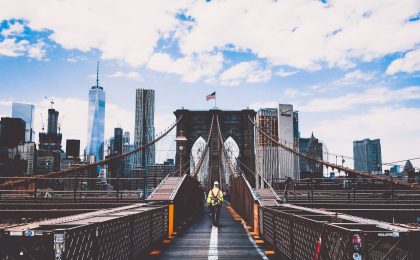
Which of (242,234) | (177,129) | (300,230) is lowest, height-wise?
(242,234)

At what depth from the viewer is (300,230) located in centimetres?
684

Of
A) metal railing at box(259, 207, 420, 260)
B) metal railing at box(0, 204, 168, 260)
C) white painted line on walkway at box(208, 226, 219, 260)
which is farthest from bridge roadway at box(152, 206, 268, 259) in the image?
metal railing at box(0, 204, 168, 260)

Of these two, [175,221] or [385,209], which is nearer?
[175,221]

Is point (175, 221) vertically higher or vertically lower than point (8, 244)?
lower

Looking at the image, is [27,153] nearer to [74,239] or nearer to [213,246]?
[213,246]

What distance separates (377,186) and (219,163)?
1703cm

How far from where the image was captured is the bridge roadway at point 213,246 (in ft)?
28.6

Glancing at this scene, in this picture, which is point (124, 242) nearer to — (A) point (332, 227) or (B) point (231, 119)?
(A) point (332, 227)

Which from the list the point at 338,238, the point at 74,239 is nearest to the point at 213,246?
the point at 338,238

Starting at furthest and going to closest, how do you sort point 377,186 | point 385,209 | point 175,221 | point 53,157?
point 53,157 < point 377,186 < point 385,209 < point 175,221

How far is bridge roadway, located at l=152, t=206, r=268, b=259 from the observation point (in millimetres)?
8703

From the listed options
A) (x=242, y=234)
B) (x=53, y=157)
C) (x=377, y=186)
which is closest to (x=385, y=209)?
(x=242, y=234)

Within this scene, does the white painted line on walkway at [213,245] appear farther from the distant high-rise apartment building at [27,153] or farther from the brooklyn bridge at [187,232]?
the distant high-rise apartment building at [27,153]

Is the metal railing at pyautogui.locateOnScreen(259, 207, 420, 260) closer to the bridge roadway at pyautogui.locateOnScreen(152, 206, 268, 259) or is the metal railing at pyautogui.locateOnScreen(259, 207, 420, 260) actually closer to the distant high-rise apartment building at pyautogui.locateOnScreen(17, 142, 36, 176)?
the bridge roadway at pyautogui.locateOnScreen(152, 206, 268, 259)
